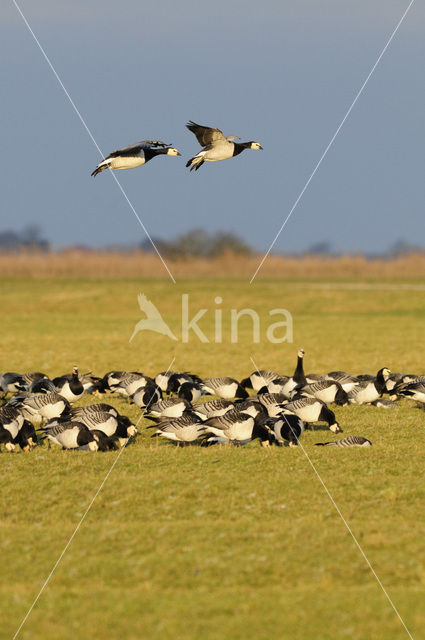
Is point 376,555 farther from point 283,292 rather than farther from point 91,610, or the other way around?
point 283,292

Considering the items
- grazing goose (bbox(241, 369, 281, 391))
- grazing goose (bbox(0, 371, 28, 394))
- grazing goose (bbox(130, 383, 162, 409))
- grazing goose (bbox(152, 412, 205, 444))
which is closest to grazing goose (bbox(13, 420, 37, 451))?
grazing goose (bbox(152, 412, 205, 444))

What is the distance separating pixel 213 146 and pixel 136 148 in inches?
57.5

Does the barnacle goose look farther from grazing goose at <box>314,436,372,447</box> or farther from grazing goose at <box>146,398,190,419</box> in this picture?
grazing goose at <box>314,436,372,447</box>

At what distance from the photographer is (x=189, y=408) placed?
51.8 feet

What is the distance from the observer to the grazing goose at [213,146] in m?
12.9

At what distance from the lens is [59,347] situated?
1284 inches

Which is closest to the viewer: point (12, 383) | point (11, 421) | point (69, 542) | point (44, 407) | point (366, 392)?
point (69, 542)

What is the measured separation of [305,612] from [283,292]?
1848 inches

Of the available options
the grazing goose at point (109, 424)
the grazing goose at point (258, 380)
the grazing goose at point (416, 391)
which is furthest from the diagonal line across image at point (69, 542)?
the grazing goose at point (416, 391)

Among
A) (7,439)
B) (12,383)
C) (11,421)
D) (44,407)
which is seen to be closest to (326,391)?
(44,407)

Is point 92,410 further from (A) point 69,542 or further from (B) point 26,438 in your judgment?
(A) point 69,542

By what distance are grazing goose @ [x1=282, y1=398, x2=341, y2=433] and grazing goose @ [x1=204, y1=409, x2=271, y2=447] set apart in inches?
46.9

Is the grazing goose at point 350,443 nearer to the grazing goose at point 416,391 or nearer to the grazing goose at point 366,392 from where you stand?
the grazing goose at point 416,391

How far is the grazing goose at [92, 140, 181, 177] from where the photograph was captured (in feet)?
39.8
